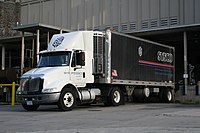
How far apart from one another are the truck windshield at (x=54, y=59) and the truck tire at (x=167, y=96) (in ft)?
33.2

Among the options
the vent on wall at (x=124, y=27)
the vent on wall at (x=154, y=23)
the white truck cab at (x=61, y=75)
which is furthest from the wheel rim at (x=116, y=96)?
the vent on wall at (x=124, y=27)

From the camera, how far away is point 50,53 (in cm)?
1817

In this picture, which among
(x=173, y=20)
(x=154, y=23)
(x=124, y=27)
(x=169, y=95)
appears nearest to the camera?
(x=169, y=95)

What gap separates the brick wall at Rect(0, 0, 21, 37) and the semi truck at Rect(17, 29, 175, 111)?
21641 mm

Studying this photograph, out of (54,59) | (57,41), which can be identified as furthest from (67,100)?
(57,41)

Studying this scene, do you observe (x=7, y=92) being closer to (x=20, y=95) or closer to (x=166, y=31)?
(x=20, y=95)

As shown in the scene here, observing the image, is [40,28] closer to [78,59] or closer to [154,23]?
[154,23]

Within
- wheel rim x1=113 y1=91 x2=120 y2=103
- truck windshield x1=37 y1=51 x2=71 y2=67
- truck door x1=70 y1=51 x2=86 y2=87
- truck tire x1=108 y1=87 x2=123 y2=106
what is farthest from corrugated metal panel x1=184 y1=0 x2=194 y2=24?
truck windshield x1=37 y1=51 x2=71 y2=67

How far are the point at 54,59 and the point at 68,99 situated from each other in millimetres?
2176

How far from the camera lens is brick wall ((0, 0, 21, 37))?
131 ft

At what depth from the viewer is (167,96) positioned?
25422 mm

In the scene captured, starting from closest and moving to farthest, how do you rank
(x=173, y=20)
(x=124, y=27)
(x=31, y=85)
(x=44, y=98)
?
(x=44, y=98)
(x=31, y=85)
(x=173, y=20)
(x=124, y=27)

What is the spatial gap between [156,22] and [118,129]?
23.8 meters

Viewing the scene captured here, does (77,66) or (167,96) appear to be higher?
(77,66)
